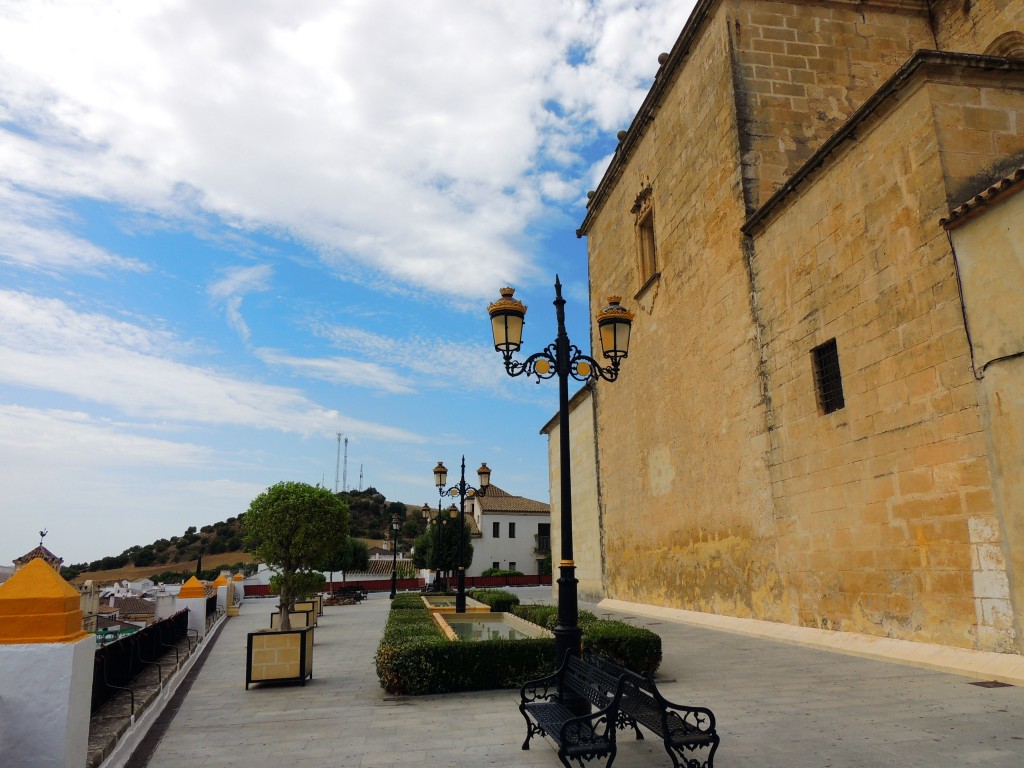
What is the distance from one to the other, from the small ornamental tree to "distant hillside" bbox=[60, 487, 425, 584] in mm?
65942

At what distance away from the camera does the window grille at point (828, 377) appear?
10008mm

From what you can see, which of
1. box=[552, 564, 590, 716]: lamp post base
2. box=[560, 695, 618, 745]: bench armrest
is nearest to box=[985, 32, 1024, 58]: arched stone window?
box=[552, 564, 590, 716]: lamp post base

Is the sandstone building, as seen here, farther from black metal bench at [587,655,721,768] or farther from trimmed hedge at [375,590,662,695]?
black metal bench at [587,655,721,768]

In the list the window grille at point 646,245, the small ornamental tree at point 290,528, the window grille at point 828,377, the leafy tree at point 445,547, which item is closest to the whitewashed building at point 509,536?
the leafy tree at point 445,547

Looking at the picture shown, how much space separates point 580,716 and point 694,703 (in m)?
2.73

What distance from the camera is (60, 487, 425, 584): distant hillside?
7656 centimetres

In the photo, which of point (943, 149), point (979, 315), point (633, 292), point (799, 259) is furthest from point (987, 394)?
point (633, 292)

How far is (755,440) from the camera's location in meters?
12.1

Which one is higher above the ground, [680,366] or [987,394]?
[680,366]

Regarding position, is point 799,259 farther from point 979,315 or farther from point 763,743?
point 763,743

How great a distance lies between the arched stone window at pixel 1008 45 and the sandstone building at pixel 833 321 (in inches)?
1.5

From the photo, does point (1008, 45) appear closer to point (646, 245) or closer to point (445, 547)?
point (646, 245)

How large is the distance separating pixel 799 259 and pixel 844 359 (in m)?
2.09

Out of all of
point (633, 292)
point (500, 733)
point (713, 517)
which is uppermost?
point (633, 292)
